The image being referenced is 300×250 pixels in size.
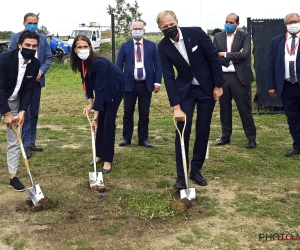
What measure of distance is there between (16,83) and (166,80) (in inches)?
66.3

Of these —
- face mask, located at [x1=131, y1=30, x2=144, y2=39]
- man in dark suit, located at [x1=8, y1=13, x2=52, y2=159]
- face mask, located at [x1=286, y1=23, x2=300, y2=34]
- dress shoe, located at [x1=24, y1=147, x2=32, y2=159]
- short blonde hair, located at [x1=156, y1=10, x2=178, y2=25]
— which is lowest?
dress shoe, located at [x1=24, y1=147, x2=32, y2=159]

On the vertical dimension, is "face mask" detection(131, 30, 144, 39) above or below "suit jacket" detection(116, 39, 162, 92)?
above

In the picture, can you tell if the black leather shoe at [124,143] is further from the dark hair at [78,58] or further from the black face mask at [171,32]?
the black face mask at [171,32]

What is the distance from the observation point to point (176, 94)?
522 cm

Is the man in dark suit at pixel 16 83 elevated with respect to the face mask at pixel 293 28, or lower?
lower

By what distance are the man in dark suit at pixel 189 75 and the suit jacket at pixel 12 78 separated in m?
Result: 1.50

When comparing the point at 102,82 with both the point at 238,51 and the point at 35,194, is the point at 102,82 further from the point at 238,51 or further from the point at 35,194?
the point at 238,51

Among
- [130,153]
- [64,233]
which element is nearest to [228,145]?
[130,153]

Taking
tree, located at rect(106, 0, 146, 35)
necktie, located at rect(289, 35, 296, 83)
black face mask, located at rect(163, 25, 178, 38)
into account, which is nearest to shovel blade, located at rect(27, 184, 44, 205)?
black face mask, located at rect(163, 25, 178, 38)

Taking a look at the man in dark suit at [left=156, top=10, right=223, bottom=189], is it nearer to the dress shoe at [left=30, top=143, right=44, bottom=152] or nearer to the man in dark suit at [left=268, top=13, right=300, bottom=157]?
the man in dark suit at [left=268, top=13, right=300, bottom=157]

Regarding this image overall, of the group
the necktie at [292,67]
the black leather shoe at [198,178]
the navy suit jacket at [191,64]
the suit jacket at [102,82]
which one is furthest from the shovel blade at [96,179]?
the necktie at [292,67]

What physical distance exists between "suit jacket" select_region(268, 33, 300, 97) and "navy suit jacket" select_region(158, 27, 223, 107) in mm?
1876

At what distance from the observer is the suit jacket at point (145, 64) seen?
736 cm

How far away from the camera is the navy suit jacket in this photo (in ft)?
17.0
